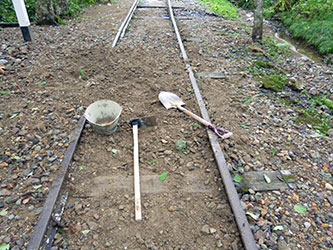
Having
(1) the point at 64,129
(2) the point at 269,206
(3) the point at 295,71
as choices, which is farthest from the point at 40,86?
(3) the point at 295,71

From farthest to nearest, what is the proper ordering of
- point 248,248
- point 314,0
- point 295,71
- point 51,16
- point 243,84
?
point 314,0, point 51,16, point 295,71, point 243,84, point 248,248

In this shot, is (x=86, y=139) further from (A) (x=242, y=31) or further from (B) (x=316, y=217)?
(A) (x=242, y=31)

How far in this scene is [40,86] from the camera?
14.6 ft

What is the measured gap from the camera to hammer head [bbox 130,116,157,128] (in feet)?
11.9

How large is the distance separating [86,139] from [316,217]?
2.94 meters

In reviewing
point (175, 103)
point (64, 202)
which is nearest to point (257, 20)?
point (175, 103)

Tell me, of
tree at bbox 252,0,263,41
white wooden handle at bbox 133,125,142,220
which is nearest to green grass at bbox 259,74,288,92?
Answer: tree at bbox 252,0,263,41

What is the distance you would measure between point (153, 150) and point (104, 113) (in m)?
0.98

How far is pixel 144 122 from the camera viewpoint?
368cm

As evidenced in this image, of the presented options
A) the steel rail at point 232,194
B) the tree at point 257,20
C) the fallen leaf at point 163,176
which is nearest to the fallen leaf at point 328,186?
the steel rail at point 232,194

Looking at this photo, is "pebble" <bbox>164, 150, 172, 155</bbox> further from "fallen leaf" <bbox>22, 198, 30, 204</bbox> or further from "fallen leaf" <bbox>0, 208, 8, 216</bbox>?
"fallen leaf" <bbox>0, 208, 8, 216</bbox>

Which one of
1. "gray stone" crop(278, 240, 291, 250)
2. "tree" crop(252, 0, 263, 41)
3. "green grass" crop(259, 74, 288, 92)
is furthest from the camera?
"tree" crop(252, 0, 263, 41)

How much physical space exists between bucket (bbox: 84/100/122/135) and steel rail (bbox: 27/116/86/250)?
0.94 ft

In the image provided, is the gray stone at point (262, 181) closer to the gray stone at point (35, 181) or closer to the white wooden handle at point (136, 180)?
the white wooden handle at point (136, 180)
